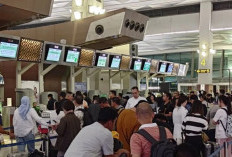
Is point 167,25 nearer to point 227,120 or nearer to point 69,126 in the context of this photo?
point 227,120

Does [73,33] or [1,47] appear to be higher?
[73,33]

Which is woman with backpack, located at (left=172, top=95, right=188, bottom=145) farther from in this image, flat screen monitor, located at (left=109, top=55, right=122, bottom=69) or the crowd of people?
flat screen monitor, located at (left=109, top=55, right=122, bottom=69)

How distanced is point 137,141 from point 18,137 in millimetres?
3980

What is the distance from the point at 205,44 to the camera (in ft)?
70.3

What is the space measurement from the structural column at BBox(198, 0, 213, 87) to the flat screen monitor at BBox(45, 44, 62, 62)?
1286 cm

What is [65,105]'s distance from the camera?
488 centimetres

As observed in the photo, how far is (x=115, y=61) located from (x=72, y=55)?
2315 millimetres

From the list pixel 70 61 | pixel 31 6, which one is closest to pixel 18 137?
pixel 31 6

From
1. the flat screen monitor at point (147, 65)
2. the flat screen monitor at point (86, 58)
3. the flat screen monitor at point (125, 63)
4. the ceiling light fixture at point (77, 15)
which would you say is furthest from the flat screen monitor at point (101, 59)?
the ceiling light fixture at point (77, 15)

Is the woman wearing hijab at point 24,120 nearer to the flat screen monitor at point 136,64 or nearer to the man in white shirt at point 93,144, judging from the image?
the man in white shirt at point 93,144

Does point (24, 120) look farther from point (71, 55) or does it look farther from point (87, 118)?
point (71, 55)

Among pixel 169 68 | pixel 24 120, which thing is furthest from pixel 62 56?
pixel 169 68

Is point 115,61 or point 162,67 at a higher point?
point 115,61

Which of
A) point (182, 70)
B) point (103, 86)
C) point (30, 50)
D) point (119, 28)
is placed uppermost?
point (119, 28)
